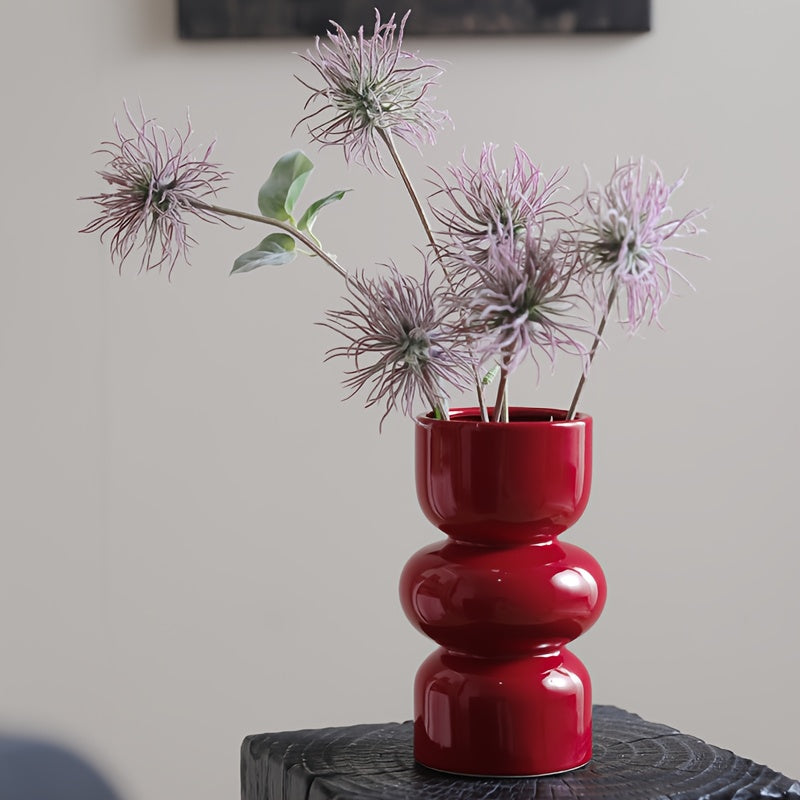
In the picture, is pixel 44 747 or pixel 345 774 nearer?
pixel 345 774

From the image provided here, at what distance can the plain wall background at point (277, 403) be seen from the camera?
1273mm

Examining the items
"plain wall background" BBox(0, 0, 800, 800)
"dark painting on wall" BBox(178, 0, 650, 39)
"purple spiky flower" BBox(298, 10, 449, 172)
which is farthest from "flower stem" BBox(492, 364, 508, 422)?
"dark painting on wall" BBox(178, 0, 650, 39)

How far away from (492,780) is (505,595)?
113 millimetres

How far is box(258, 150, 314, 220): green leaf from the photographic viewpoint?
72 cm

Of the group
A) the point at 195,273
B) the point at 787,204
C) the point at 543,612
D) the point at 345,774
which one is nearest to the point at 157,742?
the point at 195,273

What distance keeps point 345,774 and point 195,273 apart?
70 centimetres

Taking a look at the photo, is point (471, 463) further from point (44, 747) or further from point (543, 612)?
point (44, 747)

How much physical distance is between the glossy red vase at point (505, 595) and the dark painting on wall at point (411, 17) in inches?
27.2

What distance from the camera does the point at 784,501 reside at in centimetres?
133

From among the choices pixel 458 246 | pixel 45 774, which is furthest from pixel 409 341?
pixel 45 774

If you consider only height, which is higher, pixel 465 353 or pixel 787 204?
pixel 787 204

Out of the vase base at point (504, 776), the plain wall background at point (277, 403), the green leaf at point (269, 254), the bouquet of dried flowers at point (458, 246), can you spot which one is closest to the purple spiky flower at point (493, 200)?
the bouquet of dried flowers at point (458, 246)

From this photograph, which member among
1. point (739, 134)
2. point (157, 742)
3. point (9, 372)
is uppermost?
point (739, 134)

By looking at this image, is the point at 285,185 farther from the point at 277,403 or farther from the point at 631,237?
the point at 277,403
